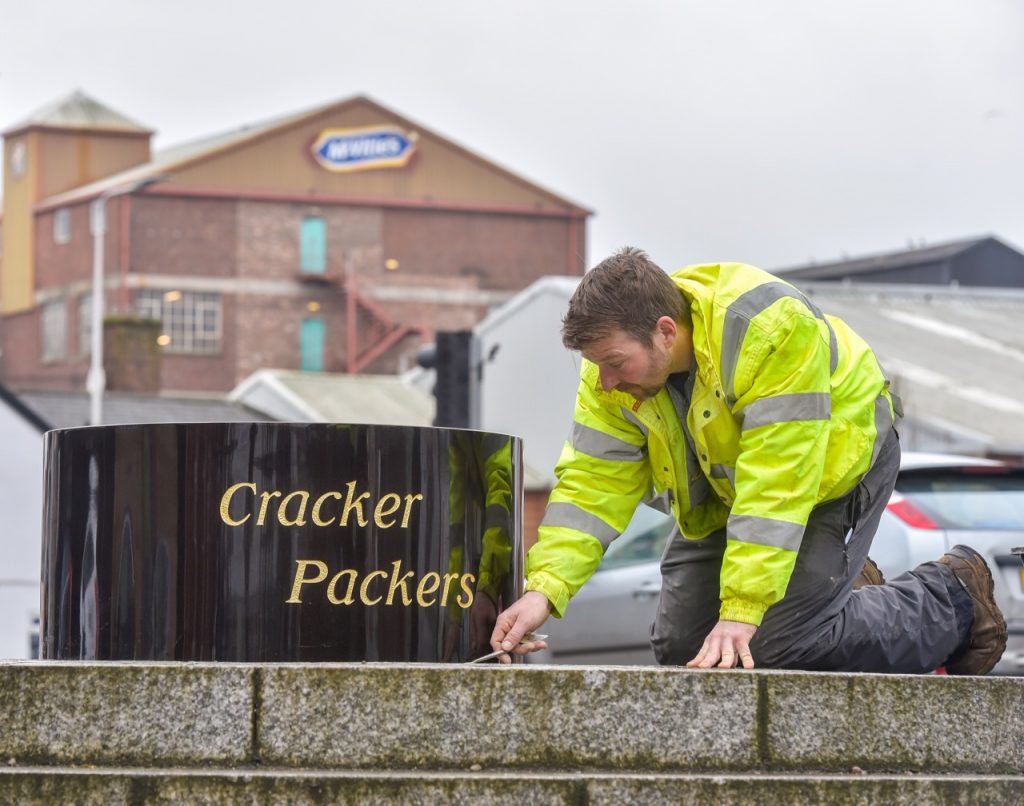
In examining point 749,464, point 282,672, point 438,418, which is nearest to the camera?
point 282,672

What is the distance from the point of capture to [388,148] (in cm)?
6291

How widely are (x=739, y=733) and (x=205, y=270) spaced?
56.9 m

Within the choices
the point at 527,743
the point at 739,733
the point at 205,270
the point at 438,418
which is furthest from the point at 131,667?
the point at 205,270

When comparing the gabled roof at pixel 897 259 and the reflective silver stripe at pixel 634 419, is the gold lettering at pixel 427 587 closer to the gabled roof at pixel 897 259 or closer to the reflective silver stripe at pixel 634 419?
the reflective silver stripe at pixel 634 419

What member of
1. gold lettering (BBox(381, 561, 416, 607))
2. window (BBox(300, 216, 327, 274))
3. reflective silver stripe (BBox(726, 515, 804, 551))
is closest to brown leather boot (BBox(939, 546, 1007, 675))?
reflective silver stripe (BBox(726, 515, 804, 551))

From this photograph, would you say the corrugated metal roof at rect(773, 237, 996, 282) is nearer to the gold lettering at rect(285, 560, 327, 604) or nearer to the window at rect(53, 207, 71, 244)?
the window at rect(53, 207, 71, 244)

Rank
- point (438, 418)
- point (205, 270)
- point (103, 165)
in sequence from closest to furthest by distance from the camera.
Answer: point (438, 418) < point (205, 270) < point (103, 165)

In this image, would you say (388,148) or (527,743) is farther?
(388,148)

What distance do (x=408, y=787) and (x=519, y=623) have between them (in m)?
1.21

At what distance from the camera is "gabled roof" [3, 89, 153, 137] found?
210 ft

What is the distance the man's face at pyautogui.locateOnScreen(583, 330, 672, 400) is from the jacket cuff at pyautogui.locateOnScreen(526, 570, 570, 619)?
A: 0.66 meters

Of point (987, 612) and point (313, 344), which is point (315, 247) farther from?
point (987, 612)

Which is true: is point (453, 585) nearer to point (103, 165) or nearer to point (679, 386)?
point (679, 386)

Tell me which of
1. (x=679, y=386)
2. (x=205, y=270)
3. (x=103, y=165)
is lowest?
(x=679, y=386)
